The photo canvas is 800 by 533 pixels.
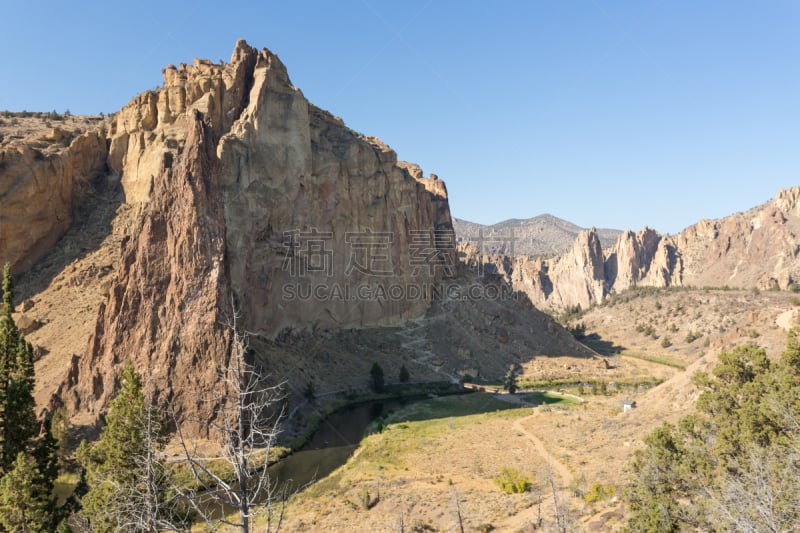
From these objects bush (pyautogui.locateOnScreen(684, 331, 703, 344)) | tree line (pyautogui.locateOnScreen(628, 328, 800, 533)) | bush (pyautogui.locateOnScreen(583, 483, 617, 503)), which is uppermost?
tree line (pyautogui.locateOnScreen(628, 328, 800, 533))

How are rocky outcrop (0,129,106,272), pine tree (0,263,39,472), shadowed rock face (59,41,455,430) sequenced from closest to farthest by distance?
1. pine tree (0,263,39,472)
2. shadowed rock face (59,41,455,430)
3. rocky outcrop (0,129,106,272)

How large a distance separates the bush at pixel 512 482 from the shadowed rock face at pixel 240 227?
19.7 metres

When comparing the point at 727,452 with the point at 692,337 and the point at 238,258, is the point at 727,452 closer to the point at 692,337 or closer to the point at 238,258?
the point at 238,258

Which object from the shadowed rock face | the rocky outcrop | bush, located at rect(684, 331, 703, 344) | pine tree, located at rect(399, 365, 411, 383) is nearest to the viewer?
the shadowed rock face

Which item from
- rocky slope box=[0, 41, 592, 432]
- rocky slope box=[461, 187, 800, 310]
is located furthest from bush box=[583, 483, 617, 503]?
rocky slope box=[461, 187, 800, 310]

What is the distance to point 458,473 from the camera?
3338 cm

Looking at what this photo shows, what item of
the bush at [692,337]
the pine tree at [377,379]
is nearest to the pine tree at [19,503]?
the pine tree at [377,379]

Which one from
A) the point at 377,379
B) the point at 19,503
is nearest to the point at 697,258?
the point at 377,379

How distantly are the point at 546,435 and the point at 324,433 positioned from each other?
20882mm

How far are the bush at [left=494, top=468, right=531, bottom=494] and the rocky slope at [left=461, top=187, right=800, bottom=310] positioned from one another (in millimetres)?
88968

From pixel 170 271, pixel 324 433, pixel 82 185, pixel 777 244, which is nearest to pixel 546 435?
pixel 324 433

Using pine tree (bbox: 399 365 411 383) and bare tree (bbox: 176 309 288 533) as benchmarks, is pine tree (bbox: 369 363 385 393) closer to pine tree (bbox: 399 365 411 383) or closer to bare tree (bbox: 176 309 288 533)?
pine tree (bbox: 399 365 411 383)

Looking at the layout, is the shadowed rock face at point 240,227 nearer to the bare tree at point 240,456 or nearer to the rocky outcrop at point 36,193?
the rocky outcrop at point 36,193

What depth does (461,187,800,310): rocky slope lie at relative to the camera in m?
143
